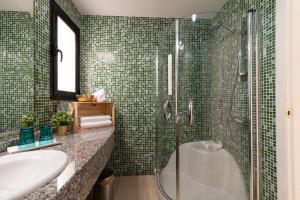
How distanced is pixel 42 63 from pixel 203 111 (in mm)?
1499

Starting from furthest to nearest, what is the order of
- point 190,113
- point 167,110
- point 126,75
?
point 126,75 < point 167,110 < point 190,113

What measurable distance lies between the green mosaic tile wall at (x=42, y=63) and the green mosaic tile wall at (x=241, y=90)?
1.53 meters

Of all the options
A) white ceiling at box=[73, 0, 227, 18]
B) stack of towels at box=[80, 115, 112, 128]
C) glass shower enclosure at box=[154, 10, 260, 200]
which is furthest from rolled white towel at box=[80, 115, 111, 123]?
white ceiling at box=[73, 0, 227, 18]

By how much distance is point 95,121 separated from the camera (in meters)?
1.96

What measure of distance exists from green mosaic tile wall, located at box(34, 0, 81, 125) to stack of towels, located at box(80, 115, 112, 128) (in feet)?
0.97

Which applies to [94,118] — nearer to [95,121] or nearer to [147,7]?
[95,121]

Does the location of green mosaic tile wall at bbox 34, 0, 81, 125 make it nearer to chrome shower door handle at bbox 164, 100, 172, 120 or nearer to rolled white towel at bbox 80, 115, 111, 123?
rolled white towel at bbox 80, 115, 111, 123

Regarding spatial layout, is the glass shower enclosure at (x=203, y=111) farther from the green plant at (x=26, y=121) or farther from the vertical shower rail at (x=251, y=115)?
the green plant at (x=26, y=121)

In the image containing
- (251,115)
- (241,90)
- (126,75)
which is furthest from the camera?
(126,75)

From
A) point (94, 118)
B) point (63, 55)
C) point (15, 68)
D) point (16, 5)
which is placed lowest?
point (94, 118)

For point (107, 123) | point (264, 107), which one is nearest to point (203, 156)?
point (264, 107)

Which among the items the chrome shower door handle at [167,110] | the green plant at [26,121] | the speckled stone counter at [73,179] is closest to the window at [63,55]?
the green plant at [26,121]

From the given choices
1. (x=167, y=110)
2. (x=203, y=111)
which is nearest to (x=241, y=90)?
(x=203, y=111)

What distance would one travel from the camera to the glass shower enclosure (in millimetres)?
1750
